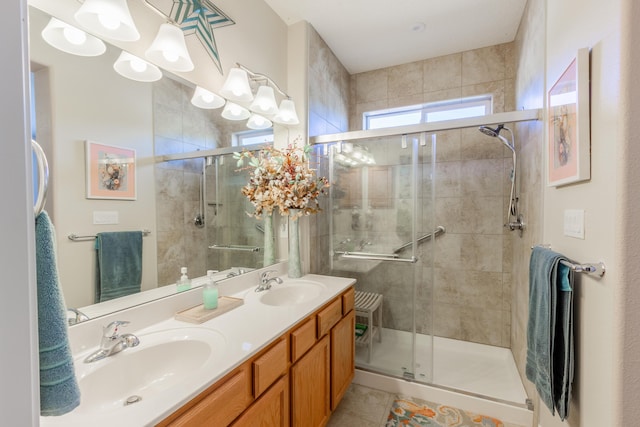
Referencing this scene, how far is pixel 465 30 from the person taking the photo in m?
2.37

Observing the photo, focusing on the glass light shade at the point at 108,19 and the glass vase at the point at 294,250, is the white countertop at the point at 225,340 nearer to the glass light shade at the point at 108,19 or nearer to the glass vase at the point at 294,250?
the glass vase at the point at 294,250

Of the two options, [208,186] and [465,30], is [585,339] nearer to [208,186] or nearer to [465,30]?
[208,186]

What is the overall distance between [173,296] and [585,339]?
5.61 ft

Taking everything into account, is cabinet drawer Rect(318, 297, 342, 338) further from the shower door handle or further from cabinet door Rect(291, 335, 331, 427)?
the shower door handle

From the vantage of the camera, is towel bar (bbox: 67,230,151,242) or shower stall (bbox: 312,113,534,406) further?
shower stall (bbox: 312,113,534,406)

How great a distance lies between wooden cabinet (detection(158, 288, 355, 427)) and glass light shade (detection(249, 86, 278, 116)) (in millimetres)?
1348

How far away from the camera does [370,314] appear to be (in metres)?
2.30

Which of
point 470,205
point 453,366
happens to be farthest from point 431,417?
point 470,205

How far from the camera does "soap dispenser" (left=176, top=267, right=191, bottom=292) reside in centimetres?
144

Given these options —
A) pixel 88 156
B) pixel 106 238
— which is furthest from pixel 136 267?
pixel 88 156

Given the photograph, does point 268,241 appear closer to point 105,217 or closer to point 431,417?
point 105,217

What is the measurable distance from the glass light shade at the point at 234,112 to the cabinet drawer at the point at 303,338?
132cm

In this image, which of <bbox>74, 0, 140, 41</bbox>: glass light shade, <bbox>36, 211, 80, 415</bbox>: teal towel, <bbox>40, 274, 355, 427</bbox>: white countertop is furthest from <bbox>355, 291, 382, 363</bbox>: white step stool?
<bbox>74, 0, 140, 41</bbox>: glass light shade

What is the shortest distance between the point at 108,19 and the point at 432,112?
268 centimetres
